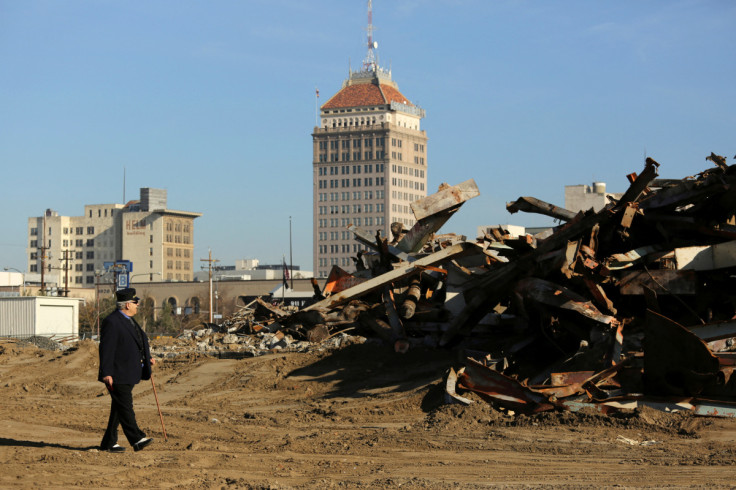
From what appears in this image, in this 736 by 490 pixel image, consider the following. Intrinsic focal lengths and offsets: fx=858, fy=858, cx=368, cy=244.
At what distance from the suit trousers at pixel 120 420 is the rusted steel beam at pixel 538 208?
25.4 ft

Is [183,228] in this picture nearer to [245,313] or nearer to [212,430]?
[245,313]

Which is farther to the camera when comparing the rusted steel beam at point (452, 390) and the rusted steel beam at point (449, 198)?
the rusted steel beam at point (449, 198)

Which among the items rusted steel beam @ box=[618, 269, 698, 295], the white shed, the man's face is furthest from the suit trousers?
the white shed

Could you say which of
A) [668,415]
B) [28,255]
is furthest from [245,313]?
[28,255]

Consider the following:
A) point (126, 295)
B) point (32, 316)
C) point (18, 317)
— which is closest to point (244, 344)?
point (126, 295)

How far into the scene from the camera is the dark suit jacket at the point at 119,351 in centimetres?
821

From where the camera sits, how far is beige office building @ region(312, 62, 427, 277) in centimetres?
16450

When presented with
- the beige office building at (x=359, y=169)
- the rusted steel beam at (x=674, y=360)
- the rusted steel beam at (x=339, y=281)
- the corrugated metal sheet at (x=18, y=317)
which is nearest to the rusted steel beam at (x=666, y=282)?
the rusted steel beam at (x=674, y=360)

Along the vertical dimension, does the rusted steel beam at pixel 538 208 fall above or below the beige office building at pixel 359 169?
below

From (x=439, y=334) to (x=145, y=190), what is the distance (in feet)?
531

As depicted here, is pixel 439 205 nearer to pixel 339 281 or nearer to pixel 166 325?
pixel 339 281

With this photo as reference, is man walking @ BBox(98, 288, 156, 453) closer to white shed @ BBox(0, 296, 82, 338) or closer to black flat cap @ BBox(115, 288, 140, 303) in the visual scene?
black flat cap @ BBox(115, 288, 140, 303)

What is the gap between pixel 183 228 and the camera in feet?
545

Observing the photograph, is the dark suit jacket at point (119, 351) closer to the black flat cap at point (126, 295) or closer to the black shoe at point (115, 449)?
the black flat cap at point (126, 295)
